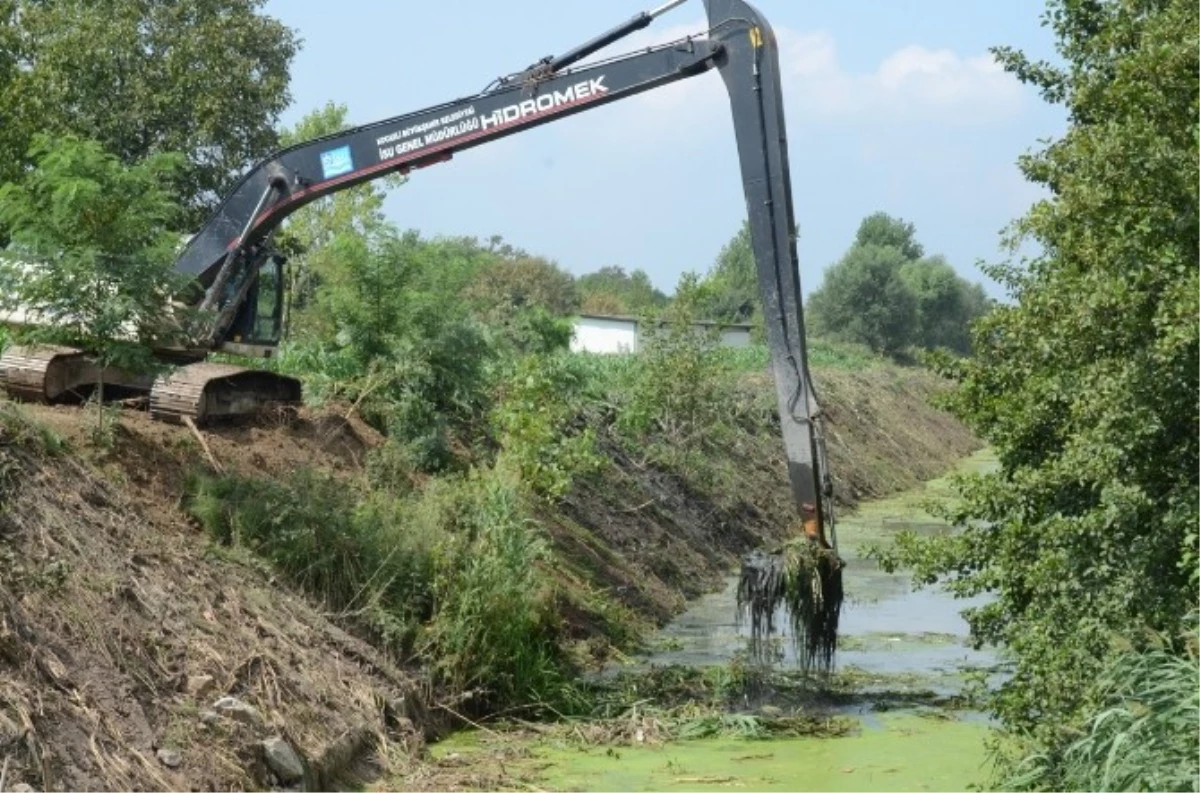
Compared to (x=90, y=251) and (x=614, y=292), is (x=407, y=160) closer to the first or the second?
(x=90, y=251)

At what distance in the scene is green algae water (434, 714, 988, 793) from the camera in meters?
12.4

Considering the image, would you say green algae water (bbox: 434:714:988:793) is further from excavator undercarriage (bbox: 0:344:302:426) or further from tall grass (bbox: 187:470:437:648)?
excavator undercarriage (bbox: 0:344:302:426)

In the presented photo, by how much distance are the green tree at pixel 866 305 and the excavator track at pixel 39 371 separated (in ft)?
236

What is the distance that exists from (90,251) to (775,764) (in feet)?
22.3

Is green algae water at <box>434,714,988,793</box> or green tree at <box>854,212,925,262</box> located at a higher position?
green tree at <box>854,212,925,262</box>

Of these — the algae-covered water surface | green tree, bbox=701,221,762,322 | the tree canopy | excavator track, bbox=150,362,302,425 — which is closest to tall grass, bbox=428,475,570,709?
the algae-covered water surface

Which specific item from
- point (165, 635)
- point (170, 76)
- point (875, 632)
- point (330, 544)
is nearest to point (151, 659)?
point (165, 635)

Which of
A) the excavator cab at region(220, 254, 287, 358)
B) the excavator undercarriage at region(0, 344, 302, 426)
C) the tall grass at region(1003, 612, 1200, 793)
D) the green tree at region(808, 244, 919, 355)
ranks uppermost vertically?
the green tree at region(808, 244, 919, 355)

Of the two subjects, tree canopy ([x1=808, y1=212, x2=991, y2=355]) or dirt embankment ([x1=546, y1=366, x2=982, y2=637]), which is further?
tree canopy ([x1=808, y1=212, x2=991, y2=355])

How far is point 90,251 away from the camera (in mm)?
14336

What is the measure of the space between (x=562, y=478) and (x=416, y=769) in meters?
7.95

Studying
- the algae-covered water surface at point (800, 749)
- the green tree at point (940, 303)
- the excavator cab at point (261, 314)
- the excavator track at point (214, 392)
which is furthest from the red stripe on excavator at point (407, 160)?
the green tree at point (940, 303)

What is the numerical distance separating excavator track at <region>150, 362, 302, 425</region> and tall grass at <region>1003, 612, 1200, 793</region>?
8978 mm

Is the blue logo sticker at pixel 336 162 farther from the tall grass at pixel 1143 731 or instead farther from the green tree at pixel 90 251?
the tall grass at pixel 1143 731
